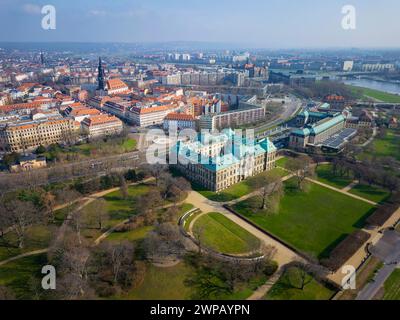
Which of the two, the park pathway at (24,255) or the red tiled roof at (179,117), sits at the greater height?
the red tiled roof at (179,117)

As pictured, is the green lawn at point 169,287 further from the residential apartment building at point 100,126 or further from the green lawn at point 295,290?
the residential apartment building at point 100,126

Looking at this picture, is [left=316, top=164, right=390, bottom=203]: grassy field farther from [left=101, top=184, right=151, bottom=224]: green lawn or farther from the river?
the river

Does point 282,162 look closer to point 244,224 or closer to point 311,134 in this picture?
point 311,134

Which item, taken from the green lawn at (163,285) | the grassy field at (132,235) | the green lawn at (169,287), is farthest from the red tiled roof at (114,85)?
the green lawn at (169,287)

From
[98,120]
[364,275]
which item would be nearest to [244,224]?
[364,275]

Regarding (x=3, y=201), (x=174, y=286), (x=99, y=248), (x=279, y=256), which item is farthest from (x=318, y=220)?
(x=3, y=201)
